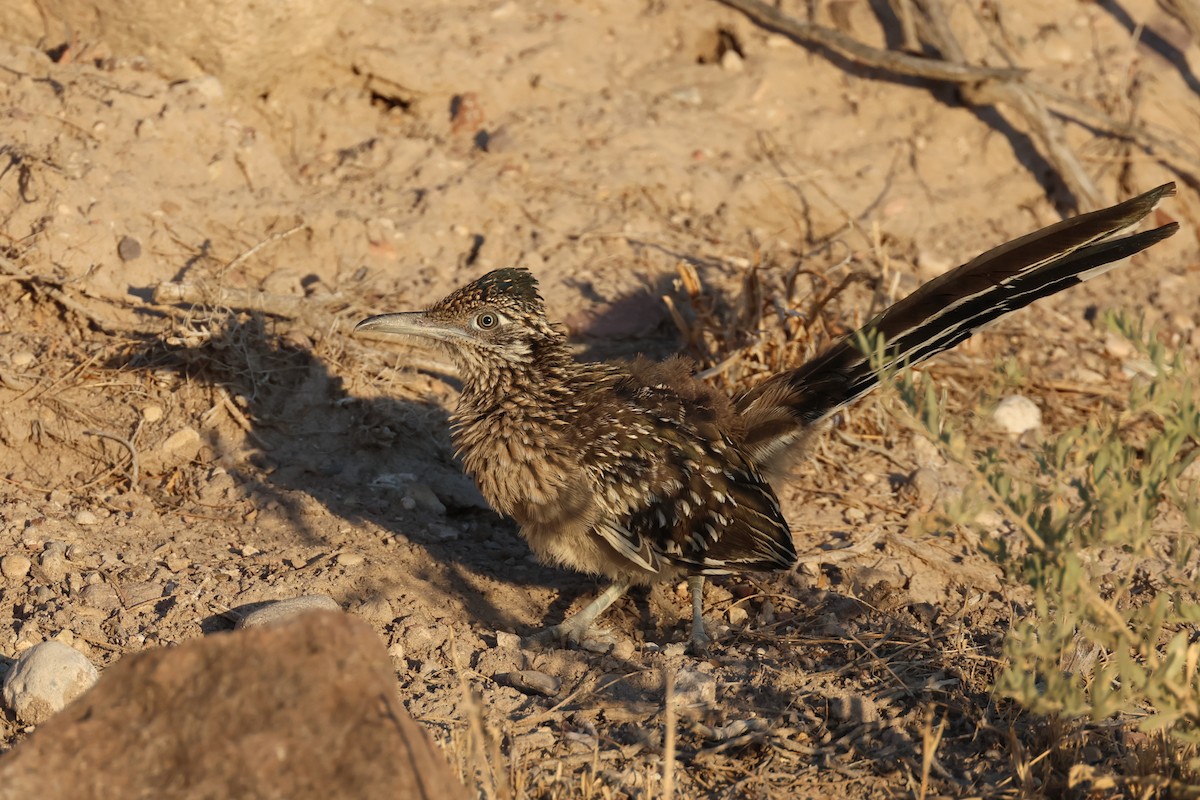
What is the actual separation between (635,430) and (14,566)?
2.38 m

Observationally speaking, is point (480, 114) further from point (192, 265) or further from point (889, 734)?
point (889, 734)

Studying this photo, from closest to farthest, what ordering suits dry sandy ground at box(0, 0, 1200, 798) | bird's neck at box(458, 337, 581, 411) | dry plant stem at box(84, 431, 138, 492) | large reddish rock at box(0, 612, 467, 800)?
large reddish rock at box(0, 612, 467, 800) → dry sandy ground at box(0, 0, 1200, 798) → bird's neck at box(458, 337, 581, 411) → dry plant stem at box(84, 431, 138, 492)

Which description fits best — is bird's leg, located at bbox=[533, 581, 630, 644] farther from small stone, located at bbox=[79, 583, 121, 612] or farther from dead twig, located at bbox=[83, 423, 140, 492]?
dead twig, located at bbox=[83, 423, 140, 492]

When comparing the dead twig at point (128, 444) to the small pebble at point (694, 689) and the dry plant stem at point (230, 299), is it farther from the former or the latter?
the small pebble at point (694, 689)

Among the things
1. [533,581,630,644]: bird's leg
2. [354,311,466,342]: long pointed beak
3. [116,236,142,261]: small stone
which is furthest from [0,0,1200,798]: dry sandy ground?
[354,311,466,342]: long pointed beak

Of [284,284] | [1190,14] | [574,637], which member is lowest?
[574,637]

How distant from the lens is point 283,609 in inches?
172

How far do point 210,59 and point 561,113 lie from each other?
6.78 feet

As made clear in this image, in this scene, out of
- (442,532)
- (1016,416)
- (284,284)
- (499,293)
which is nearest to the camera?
(499,293)

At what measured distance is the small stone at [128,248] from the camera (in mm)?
5941

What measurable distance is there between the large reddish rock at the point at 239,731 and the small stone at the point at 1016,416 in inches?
168

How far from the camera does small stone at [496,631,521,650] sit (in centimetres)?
458

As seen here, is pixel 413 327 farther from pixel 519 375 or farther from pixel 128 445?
pixel 128 445

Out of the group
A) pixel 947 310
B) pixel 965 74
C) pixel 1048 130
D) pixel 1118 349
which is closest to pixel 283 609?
pixel 947 310
